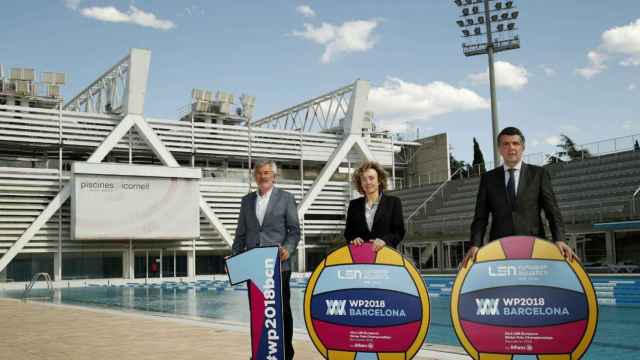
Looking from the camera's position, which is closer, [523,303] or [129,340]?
[523,303]

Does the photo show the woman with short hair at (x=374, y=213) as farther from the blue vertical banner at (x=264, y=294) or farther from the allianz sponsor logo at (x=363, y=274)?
the blue vertical banner at (x=264, y=294)

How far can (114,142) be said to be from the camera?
37000 millimetres

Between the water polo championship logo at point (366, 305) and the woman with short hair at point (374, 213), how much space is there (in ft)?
1.31

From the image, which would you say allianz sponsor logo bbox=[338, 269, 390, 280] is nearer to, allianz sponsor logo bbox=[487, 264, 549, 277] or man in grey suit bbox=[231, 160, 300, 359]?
man in grey suit bbox=[231, 160, 300, 359]

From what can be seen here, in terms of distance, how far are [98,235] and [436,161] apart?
81.0ft

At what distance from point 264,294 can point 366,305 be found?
76 centimetres

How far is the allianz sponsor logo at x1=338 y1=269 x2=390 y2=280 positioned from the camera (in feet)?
15.0

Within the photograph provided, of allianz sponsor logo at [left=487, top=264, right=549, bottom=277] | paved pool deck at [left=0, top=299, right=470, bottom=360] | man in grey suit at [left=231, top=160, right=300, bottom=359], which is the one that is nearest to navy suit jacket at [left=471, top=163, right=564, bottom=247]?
allianz sponsor logo at [left=487, top=264, right=549, bottom=277]

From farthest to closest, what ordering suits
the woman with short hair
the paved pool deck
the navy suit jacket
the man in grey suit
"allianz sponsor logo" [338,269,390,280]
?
the paved pool deck < the man in grey suit < the woman with short hair < "allianz sponsor logo" [338,269,390,280] < the navy suit jacket

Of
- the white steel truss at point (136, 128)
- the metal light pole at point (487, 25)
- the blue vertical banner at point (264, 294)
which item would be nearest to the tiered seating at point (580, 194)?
the metal light pole at point (487, 25)

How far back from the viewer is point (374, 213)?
5113 mm

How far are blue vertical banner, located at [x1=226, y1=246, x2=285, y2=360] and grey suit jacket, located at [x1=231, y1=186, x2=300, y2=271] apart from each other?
367 mm

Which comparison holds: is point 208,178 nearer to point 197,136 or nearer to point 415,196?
point 197,136

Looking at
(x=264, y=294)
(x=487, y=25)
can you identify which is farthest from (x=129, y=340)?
(x=487, y=25)
